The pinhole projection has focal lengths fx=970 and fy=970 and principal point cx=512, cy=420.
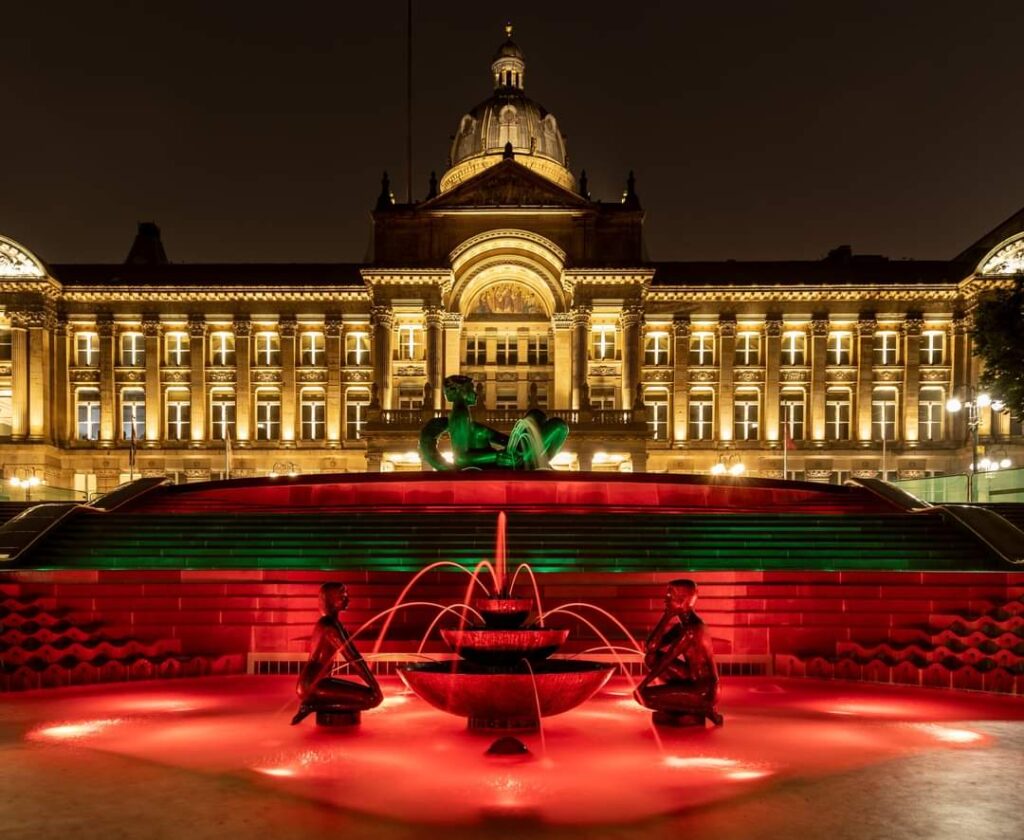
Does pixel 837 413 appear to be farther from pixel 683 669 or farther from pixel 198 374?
pixel 683 669

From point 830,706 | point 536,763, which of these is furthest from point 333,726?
point 830,706

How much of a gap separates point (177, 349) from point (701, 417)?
35030 mm

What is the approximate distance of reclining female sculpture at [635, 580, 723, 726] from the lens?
9.68 metres

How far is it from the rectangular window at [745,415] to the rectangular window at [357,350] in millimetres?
24384

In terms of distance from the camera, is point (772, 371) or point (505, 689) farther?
point (772, 371)

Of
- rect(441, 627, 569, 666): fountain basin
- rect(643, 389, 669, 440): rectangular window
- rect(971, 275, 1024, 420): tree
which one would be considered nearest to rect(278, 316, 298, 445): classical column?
rect(643, 389, 669, 440): rectangular window

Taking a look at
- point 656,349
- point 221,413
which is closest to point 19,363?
point 221,413

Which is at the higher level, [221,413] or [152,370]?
[152,370]

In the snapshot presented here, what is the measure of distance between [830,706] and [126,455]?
194ft

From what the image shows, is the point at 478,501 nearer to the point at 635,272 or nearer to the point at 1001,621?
the point at 1001,621

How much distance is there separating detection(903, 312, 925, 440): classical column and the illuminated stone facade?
0.14 m

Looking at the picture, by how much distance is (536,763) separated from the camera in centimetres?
837

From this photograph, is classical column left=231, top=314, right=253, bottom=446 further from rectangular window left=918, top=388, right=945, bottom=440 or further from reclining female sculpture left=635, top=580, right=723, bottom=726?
reclining female sculpture left=635, top=580, right=723, bottom=726

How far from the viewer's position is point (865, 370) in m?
63.2
